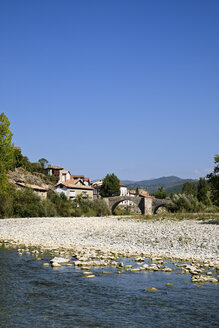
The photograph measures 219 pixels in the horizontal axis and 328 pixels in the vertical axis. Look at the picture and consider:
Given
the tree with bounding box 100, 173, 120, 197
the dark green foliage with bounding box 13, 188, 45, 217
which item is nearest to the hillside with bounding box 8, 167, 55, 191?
the tree with bounding box 100, 173, 120, 197

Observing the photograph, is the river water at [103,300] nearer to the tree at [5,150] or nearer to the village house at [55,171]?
the tree at [5,150]

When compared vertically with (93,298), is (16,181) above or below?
above

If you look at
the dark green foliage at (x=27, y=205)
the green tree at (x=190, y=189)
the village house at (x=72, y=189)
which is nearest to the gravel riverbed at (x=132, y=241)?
the dark green foliage at (x=27, y=205)

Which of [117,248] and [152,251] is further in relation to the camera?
[117,248]

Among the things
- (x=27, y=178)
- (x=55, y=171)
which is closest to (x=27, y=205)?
(x=27, y=178)

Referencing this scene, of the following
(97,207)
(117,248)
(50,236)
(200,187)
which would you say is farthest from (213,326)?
(200,187)

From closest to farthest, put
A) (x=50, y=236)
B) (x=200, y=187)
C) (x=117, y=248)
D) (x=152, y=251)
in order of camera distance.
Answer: (x=152, y=251)
(x=117, y=248)
(x=50, y=236)
(x=200, y=187)

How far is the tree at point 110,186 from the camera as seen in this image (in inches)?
4151

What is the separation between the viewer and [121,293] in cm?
1065

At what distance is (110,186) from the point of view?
10531cm

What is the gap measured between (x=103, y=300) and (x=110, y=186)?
95.3m

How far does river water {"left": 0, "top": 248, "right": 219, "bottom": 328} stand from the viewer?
8.38 m

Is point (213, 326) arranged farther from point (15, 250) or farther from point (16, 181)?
point (16, 181)

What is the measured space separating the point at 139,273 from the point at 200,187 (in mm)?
115192
